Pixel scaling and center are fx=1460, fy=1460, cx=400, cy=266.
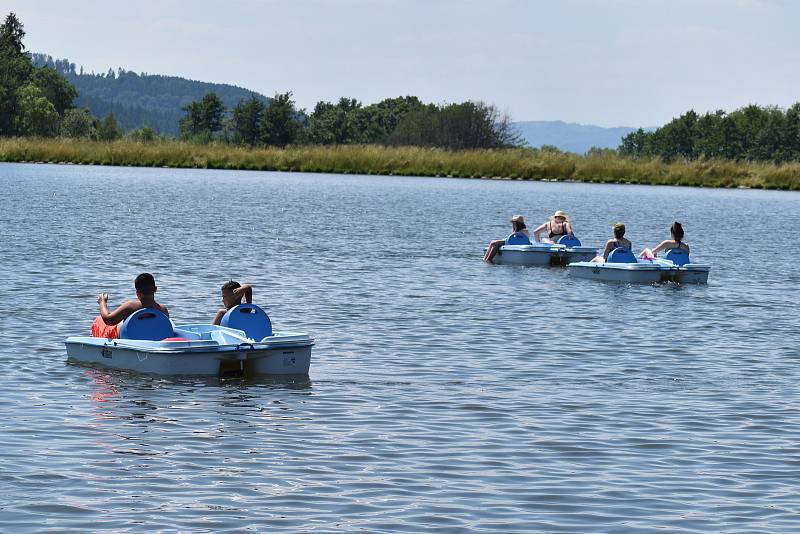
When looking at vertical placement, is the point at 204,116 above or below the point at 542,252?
above

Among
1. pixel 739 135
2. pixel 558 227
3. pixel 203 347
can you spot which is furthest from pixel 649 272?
pixel 739 135

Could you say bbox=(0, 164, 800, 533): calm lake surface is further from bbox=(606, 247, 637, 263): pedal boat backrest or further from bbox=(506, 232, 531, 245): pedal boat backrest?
bbox=(506, 232, 531, 245): pedal boat backrest

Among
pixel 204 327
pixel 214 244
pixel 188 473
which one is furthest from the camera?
pixel 214 244

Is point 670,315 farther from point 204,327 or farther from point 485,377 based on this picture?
point 204,327

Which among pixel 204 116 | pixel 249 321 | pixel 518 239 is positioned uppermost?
pixel 204 116

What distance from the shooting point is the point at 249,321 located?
54.7ft

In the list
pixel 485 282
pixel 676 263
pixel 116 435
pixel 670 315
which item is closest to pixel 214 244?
pixel 485 282

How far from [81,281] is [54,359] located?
393 inches

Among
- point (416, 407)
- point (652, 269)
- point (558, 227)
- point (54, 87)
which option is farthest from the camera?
point (54, 87)

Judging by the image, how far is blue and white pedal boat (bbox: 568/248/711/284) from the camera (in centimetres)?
2958

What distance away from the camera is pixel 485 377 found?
1728 centimetres

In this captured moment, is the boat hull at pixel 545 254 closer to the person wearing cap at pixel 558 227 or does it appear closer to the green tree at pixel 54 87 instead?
the person wearing cap at pixel 558 227

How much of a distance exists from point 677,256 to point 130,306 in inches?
624

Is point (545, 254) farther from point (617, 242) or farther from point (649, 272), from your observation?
point (649, 272)
